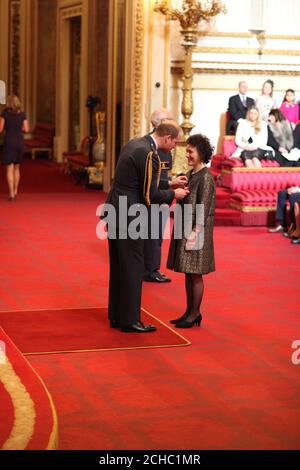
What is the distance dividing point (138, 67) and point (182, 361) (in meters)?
9.68

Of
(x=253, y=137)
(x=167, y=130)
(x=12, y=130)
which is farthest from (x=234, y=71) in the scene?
(x=167, y=130)

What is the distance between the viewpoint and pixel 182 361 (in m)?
6.68

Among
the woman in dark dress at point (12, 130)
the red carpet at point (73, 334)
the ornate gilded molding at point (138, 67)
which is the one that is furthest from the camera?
the ornate gilded molding at point (138, 67)

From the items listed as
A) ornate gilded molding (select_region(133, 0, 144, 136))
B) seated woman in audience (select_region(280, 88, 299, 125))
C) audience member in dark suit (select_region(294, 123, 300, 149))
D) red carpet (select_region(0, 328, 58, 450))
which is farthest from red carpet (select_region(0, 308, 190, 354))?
seated woman in audience (select_region(280, 88, 299, 125))

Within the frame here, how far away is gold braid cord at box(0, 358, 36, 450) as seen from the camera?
4652mm

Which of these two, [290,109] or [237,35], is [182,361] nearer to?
[290,109]

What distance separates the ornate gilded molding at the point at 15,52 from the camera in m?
25.6

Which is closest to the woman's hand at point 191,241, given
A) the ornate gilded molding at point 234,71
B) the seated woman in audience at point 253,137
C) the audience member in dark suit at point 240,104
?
the seated woman in audience at point 253,137

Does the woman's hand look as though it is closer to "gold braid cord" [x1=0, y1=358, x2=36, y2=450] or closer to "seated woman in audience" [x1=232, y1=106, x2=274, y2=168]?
"gold braid cord" [x1=0, y1=358, x2=36, y2=450]

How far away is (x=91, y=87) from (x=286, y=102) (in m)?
6.30

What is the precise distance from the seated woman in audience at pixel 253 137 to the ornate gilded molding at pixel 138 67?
6.13 feet

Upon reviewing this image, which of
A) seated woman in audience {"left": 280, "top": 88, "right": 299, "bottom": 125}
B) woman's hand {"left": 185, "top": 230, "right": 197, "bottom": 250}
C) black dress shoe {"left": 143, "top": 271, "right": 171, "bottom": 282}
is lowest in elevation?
black dress shoe {"left": 143, "top": 271, "right": 171, "bottom": 282}

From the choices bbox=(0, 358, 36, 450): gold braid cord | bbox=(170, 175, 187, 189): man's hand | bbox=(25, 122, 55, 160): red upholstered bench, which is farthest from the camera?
bbox=(25, 122, 55, 160): red upholstered bench

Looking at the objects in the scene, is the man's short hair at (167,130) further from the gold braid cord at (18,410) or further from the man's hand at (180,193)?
the gold braid cord at (18,410)
